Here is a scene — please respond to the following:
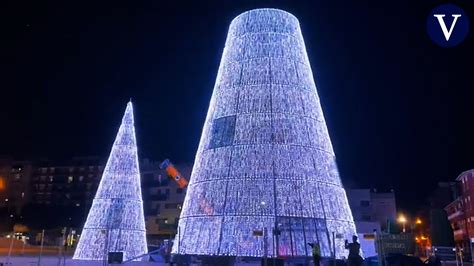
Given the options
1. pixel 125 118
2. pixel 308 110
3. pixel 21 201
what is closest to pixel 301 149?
pixel 308 110

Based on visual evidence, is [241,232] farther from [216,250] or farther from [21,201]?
[21,201]

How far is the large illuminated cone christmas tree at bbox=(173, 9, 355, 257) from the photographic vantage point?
1755 cm

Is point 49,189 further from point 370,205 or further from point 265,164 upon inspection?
point 265,164

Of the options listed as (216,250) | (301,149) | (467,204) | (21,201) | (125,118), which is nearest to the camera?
(216,250)

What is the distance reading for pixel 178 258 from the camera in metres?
17.8

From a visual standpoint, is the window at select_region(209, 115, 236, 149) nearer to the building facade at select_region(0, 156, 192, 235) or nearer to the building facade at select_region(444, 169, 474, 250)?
the building facade at select_region(444, 169, 474, 250)

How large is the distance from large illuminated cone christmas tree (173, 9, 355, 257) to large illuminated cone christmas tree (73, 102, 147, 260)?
265 inches

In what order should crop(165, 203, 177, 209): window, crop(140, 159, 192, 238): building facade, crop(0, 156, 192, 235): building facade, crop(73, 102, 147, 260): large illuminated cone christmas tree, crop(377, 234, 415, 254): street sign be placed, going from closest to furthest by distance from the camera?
crop(377, 234, 415, 254): street sign → crop(73, 102, 147, 260): large illuminated cone christmas tree → crop(140, 159, 192, 238): building facade → crop(165, 203, 177, 209): window → crop(0, 156, 192, 235): building facade

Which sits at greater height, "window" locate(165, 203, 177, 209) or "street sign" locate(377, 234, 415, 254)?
"window" locate(165, 203, 177, 209)

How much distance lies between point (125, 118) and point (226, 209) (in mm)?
11838

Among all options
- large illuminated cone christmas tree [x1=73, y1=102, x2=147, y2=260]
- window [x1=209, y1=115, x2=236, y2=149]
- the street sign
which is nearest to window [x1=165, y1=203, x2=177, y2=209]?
large illuminated cone christmas tree [x1=73, y1=102, x2=147, y2=260]

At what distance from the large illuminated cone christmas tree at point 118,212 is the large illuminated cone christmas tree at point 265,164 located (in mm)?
6721

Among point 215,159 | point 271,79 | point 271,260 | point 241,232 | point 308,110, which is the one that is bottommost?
point 271,260

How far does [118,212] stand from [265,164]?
10578mm
